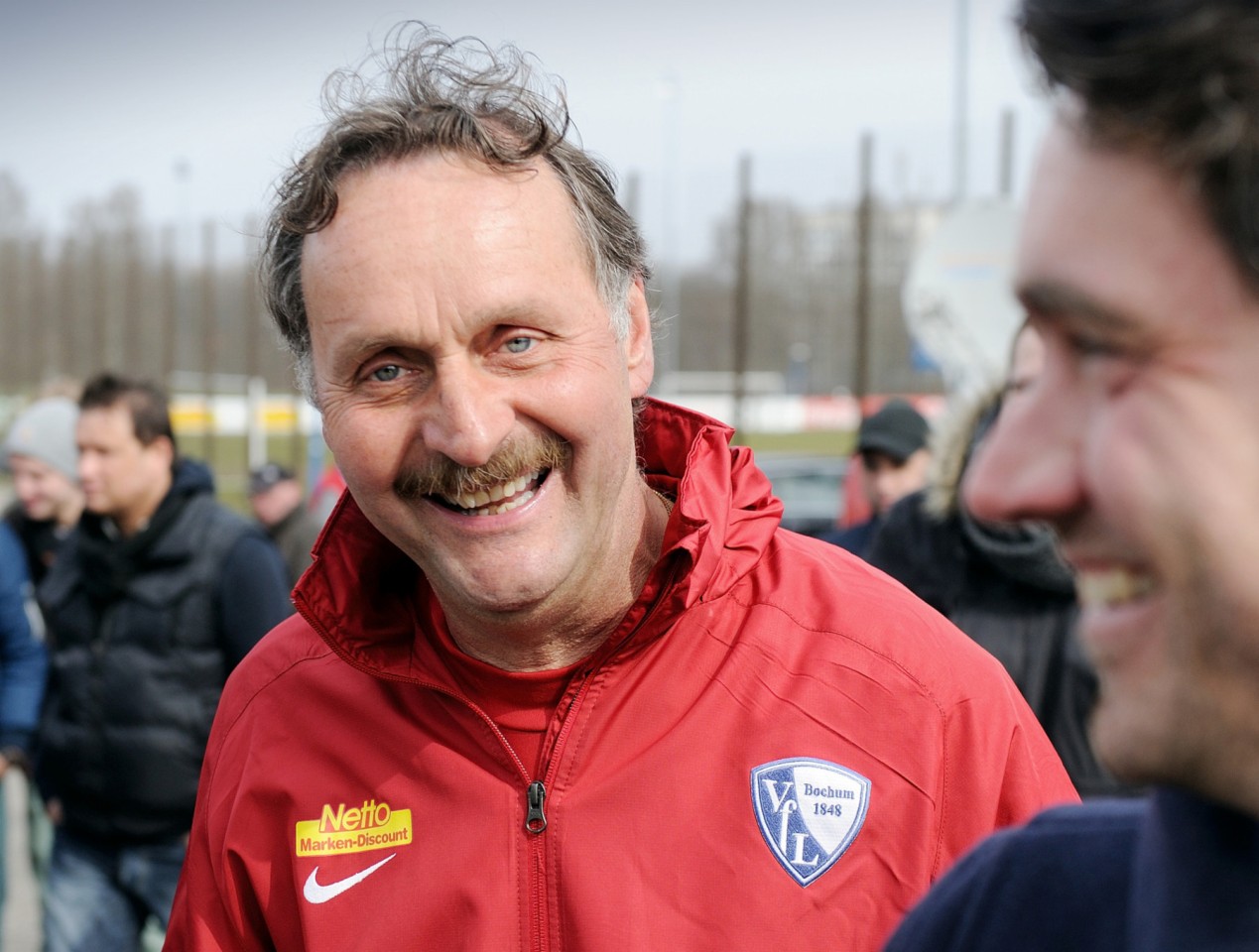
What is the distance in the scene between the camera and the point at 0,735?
5117 millimetres

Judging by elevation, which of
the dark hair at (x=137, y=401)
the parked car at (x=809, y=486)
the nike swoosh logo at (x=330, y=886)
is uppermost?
the dark hair at (x=137, y=401)

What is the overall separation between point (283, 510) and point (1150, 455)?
844cm

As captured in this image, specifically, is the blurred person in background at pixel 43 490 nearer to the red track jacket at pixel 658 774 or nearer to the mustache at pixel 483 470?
the red track jacket at pixel 658 774

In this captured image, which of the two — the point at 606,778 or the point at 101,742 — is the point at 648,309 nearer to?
the point at 606,778

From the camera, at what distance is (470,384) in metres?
1.89

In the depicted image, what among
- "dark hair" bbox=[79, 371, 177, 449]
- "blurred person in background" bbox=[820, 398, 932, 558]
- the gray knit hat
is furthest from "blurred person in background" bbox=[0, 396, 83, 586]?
"blurred person in background" bbox=[820, 398, 932, 558]

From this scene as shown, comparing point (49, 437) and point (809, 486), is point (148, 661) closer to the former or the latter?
point (49, 437)

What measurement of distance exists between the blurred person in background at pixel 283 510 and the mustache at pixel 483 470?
640 centimetres

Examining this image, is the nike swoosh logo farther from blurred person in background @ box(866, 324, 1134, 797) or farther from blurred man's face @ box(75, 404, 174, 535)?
blurred man's face @ box(75, 404, 174, 535)

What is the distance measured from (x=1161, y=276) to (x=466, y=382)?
1.20 m

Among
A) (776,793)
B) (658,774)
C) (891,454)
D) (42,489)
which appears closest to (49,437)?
(42,489)

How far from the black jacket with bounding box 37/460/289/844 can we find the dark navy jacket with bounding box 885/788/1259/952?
364 centimetres

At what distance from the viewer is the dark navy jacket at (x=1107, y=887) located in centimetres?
85

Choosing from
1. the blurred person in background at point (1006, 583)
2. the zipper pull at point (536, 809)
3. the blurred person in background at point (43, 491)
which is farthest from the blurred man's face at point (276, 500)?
the zipper pull at point (536, 809)
